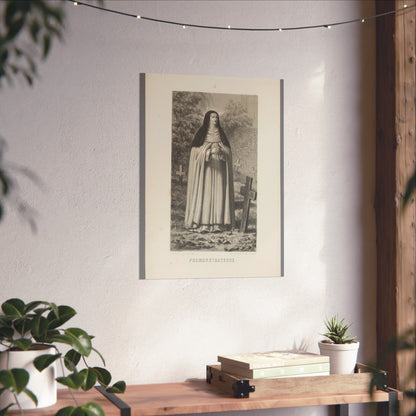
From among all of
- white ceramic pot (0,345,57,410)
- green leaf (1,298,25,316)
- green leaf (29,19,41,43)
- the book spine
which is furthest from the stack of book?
green leaf (29,19,41,43)

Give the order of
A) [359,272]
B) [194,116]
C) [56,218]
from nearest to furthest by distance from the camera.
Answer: [56,218]
[194,116]
[359,272]

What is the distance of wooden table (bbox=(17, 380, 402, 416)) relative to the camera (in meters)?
2.05

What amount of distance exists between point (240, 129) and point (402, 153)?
2.19 ft

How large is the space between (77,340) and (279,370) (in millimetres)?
719

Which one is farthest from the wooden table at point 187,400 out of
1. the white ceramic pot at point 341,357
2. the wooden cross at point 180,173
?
the wooden cross at point 180,173

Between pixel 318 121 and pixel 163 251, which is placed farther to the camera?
pixel 318 121

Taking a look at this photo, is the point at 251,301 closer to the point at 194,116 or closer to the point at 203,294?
the point at 203,294

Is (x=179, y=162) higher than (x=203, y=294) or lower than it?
higher

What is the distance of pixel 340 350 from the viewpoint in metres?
2.42

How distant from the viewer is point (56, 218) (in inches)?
92.9

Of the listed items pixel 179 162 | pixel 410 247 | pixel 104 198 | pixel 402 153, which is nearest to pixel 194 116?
pixel 179 162

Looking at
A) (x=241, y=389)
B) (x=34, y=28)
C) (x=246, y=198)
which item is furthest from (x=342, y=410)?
(x=34, y=28)

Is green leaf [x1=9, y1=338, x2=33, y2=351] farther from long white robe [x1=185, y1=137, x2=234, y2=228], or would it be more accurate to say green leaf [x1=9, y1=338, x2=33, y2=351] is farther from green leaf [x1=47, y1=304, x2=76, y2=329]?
long white robe [x1=185, y1=137, x2=234, y2=228]

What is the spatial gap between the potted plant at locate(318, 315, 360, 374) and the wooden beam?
0.20m
